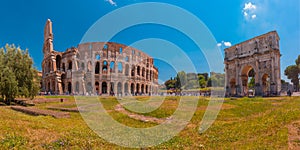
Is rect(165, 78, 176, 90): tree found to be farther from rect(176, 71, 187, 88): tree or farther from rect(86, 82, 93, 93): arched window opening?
rect(86, 82, 93, 93): arched window opening

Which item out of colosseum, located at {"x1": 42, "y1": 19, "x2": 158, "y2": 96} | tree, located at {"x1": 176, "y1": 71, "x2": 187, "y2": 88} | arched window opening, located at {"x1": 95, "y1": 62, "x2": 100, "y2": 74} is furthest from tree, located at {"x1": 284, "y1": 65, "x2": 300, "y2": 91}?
arched window opening, located at {"x1": 95, "y1": 62, "x2": 100, "y2": 74}

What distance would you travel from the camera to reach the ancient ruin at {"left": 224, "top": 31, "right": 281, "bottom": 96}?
32375mm

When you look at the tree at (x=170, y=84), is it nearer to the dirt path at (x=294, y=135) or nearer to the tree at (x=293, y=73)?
the tree at (x=293, y=73)

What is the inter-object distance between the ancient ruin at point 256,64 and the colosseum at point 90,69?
77.4 feet

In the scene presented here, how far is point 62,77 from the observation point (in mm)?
45719

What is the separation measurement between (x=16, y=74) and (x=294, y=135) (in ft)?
73.3

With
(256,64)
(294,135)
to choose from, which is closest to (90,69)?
(256,64)

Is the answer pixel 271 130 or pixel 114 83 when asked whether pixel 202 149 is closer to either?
pixel 271 130

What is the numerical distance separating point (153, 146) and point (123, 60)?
141ft

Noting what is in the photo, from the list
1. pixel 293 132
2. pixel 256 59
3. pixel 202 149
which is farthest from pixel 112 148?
pixel 256 59

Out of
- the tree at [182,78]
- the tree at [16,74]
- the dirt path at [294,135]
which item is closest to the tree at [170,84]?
the tree at [182,78]

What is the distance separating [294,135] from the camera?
6.93m

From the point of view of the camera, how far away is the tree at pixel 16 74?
1645 centimetres

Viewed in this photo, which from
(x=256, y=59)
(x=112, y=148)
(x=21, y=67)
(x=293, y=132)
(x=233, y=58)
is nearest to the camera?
(x=112, y=148)
